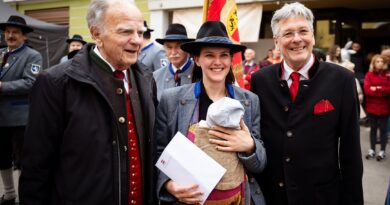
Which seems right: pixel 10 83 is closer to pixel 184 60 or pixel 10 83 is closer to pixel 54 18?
pixel 184 60

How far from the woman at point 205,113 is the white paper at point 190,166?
79 millimetres

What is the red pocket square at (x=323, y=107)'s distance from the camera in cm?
232

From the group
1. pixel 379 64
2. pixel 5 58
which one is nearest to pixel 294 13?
pixel 5 58

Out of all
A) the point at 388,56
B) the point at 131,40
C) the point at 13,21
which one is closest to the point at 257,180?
the point at 131,40

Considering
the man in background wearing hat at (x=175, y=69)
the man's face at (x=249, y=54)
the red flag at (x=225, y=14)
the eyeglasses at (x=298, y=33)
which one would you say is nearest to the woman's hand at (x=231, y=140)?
the eyeglasses at (x=298, y=33)

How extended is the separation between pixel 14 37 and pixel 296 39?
349 centimetres

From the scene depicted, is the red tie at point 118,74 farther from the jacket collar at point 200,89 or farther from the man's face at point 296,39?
the man's face at point 296,39

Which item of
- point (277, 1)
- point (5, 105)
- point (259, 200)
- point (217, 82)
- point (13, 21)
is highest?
point (277, 1)

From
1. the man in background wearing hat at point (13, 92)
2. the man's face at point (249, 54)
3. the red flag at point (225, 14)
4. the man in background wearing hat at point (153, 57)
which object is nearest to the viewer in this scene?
the red flag at point (225, 14)

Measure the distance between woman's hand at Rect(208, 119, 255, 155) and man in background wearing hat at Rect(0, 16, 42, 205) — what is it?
9.61 ft

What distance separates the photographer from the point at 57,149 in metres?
1.95

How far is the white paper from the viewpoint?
6.70 feet

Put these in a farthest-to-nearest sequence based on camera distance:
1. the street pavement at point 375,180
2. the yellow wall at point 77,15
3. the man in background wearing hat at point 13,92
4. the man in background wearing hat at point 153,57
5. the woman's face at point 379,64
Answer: the yellow wall at point 77,15 < the woman's face at point 379,64 < the man in background wearing hat at point 153,57 < the street pavement at point 375,180 < the man in background wearing hat at point 13,92

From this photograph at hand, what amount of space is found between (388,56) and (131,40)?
244 inches
